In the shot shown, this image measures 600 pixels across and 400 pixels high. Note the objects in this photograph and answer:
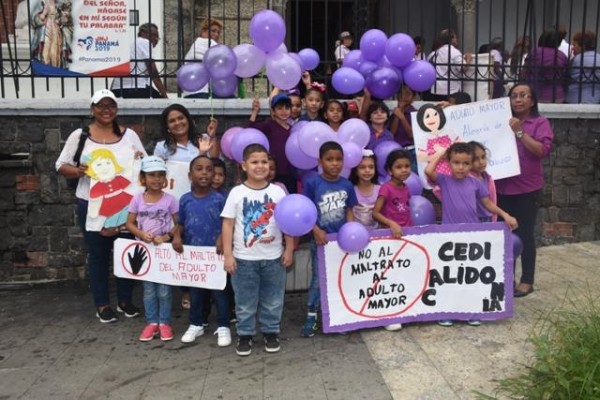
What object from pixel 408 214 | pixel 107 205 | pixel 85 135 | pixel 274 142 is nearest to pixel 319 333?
pixel 408 214

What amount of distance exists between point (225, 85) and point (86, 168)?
145 cm

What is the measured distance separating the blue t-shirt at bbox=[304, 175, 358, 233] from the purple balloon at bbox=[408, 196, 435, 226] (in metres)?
0.57

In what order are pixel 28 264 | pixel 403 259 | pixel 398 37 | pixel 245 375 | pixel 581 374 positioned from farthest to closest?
pixel 28 264
pixel 398 37
pixel 403 259
pixel 245 375
pixel 581 374

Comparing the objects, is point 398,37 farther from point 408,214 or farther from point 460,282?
point 460,282

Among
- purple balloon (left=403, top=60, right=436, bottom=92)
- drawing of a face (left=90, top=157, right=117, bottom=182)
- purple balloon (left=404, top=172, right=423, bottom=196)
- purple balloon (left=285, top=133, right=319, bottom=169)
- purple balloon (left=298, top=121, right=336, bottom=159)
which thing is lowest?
purple balloon (left=404, top=172, right=423, bottom=196)

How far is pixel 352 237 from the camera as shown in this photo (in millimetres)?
4328

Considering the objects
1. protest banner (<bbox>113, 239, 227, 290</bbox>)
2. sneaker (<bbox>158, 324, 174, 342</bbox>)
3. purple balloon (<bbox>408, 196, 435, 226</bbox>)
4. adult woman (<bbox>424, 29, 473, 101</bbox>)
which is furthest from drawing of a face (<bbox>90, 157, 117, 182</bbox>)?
adult woman (<bbox>424, 29, 473, 101</bbox>)

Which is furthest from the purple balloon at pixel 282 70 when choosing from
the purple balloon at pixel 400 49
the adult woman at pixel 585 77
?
the adult woman at pixel 585 77

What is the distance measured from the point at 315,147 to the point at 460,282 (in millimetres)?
1531

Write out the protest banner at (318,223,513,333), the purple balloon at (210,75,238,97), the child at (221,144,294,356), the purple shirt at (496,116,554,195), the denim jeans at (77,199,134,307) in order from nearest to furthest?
1. the child at (221,144,294,356)
2. the protest banner at (318,223,513,333)
3. the denim jeans at (77,199,134,307)
4. the purple shirt at (496,116,554,195)
5. the purple balloon at (210,75,238,97)

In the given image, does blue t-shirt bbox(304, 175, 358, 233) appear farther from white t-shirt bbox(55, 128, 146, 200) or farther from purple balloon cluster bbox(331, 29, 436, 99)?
white t-shirt bbox(55, 128, 146, 200)

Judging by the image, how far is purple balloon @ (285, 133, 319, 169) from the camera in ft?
15.6

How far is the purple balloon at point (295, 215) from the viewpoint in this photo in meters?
4.00

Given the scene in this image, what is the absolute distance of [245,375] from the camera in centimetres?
393
